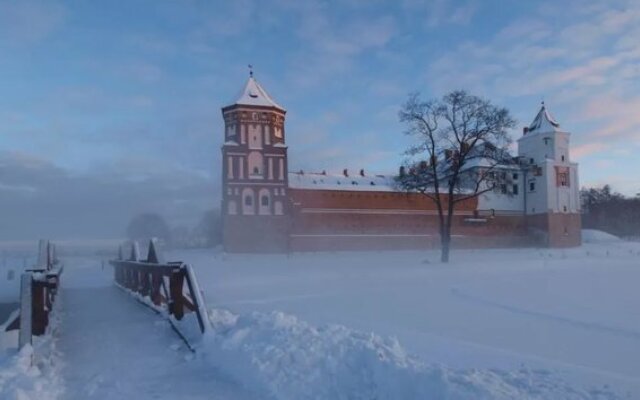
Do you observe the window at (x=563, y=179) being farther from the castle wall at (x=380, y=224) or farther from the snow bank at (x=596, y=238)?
the snow bank at (x=596, y=238)

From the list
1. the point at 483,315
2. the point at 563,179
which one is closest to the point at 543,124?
the point at 563,179

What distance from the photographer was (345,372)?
4.25 metres

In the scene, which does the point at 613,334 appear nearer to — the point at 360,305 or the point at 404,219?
the point at 360,305

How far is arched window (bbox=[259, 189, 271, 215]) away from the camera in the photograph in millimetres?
45781

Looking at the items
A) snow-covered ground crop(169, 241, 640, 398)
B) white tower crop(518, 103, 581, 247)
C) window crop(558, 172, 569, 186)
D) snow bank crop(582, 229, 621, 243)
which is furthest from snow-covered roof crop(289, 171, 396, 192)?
snow-covered ground crop(169, 241, 640, 398)

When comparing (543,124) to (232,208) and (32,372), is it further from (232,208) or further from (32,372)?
(32,372)

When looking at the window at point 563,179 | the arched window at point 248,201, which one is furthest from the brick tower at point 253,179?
the window at point 563,179

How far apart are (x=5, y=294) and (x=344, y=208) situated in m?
32.6

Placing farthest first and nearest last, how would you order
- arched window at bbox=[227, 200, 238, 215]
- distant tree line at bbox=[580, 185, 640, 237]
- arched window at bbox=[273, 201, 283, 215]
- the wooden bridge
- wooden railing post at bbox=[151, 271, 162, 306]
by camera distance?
distant tree line at bbox=[580, 185, 640, 237], arched window at bbox=[273, 201, 283, 215], arched window at bbox=[227, 200, 238, 215], wooden railing post at bbox=[151, 271, 162, 306], the wooden bridge

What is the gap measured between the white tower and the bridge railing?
165 ft

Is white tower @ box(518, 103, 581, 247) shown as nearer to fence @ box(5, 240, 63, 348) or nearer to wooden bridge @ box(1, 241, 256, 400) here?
wooden bridge @ box(1, 241, 256, 400)

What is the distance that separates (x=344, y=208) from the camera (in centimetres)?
5059

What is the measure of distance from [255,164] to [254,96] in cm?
643

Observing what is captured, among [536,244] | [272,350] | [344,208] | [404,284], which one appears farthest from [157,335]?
[536,244]
